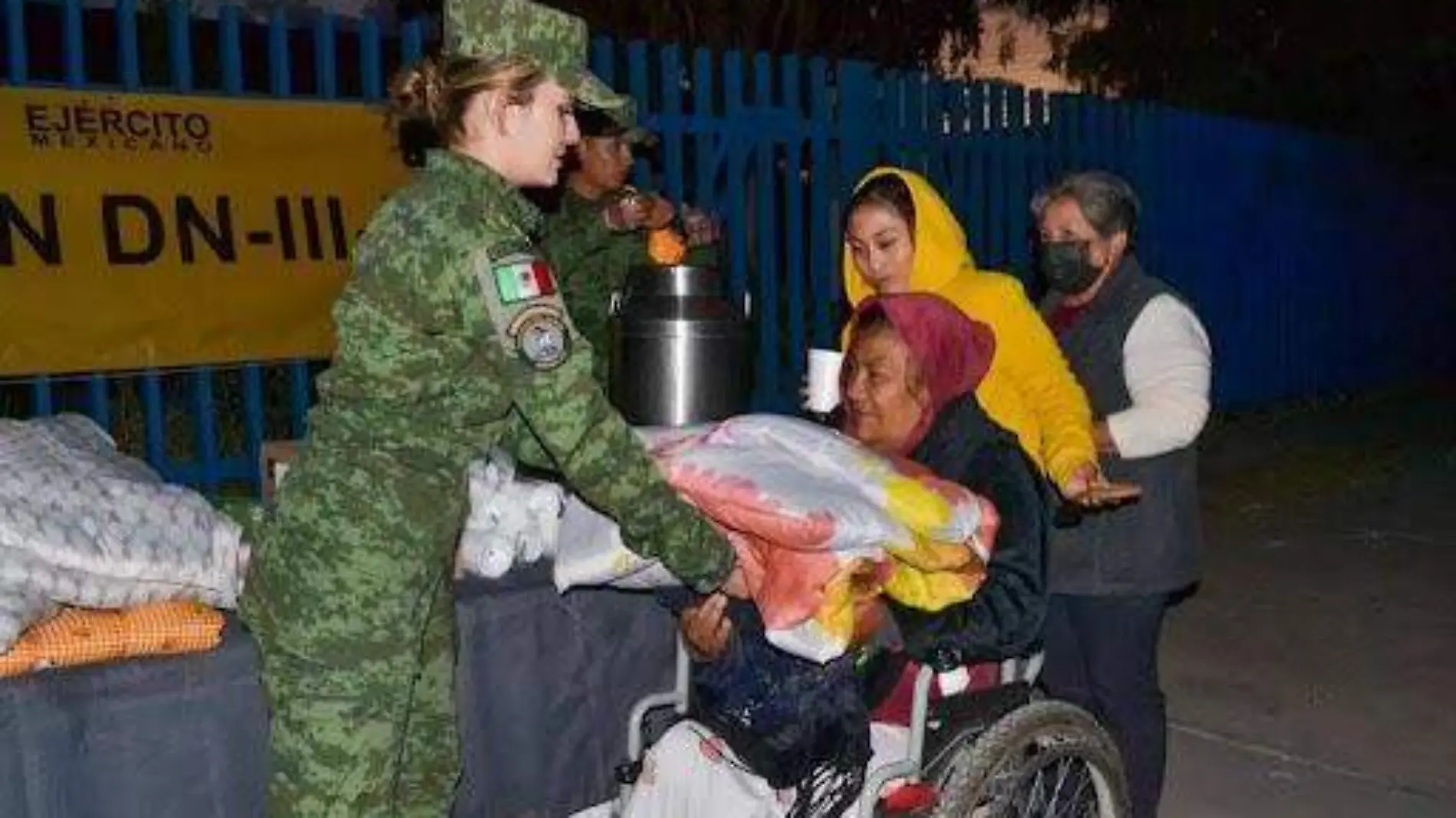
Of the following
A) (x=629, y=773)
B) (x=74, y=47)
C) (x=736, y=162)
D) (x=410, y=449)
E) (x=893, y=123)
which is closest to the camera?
(x=410, y=449)

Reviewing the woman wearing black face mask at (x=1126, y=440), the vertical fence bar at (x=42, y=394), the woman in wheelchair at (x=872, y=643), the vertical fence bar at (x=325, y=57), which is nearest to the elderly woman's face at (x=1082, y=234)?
the woman wearing black face mask at (x=1126, y=440)

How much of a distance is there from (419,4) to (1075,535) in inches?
499

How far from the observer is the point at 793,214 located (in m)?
6.42

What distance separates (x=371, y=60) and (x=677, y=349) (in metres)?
2.32

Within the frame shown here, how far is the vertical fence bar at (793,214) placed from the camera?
21.0 feet

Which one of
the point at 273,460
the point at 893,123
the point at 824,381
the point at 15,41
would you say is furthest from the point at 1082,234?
the point at 893,123

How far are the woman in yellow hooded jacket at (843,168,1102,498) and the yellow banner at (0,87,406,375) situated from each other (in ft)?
7.54

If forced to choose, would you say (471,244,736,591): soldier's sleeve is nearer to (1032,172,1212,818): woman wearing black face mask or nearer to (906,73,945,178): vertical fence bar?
(1032,172,1212,818): woman wearing black face mask

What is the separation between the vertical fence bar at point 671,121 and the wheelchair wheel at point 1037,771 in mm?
3491

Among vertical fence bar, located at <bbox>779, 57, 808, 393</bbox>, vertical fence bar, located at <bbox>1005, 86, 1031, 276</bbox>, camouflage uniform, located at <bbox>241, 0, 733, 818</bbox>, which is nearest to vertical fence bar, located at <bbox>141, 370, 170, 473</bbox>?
camouflage uniform, located at <bbox>241, 0, 733, 818</bbox>

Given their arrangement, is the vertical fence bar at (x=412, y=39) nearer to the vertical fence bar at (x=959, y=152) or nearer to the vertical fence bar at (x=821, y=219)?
the vertical fence bar at (x=821, y=219)

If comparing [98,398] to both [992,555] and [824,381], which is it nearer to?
[824,381]

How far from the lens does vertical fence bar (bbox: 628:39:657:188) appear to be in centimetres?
573

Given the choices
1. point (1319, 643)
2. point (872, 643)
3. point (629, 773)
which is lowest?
point (1319, 643)
